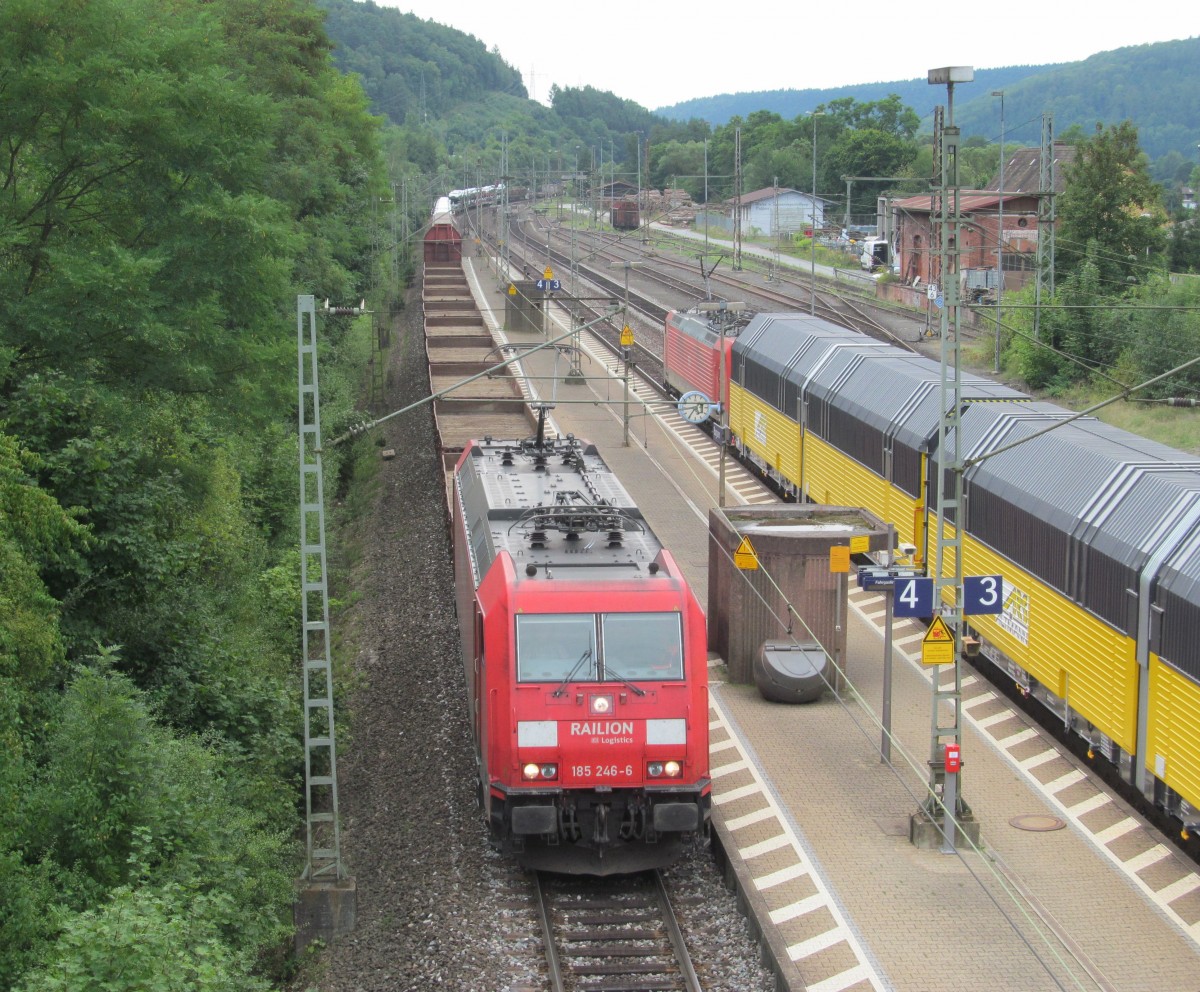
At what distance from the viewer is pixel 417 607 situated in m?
26.2

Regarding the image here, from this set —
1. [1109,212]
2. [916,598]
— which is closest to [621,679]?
[916,598]

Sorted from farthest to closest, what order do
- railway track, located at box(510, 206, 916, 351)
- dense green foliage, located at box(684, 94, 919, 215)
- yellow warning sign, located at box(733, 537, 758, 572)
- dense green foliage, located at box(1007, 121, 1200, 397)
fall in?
dense green foliage, located at box(684, 94, 919, 215), railway track, located at box(510, 206, 916, 351), dense green foliage, located at box(1007, 121, 1200, 397), yellow warning sign, located at box(733, 537, 758, 572)

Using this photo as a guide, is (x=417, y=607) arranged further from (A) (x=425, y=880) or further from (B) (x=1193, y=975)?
(B) (x=1193, y=975)

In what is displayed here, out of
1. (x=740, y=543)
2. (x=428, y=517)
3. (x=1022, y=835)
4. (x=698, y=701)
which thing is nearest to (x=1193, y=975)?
(x=1022, y=835)

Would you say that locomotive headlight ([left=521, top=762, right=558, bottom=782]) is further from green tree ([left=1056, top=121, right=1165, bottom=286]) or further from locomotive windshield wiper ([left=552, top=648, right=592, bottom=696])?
green tree ([left=1056, top=121, right=1165, bottom=286])

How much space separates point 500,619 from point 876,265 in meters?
69.9

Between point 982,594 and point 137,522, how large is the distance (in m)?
10.8

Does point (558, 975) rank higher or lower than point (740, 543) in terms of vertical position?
lower

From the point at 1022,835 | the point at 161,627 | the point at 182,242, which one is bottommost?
the point at 1022,835

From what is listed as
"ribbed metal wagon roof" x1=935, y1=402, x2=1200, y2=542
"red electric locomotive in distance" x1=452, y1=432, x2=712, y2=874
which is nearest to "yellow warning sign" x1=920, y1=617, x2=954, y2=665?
"ribbed metal wagon roof" x1=935, y1=402, x2=1200, y2=542

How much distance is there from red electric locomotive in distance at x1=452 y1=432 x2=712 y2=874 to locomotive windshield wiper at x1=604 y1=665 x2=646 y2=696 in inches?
0.5

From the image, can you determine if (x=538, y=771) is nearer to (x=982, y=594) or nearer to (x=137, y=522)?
(x=982, y=594)

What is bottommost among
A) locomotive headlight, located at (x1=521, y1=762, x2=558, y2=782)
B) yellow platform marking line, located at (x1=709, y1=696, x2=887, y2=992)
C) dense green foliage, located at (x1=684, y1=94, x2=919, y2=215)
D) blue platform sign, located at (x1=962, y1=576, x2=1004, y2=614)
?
yellow platform marking line, located at (x1=709, y1=696, x2=887, y2=992)

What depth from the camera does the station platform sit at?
13031 mm
